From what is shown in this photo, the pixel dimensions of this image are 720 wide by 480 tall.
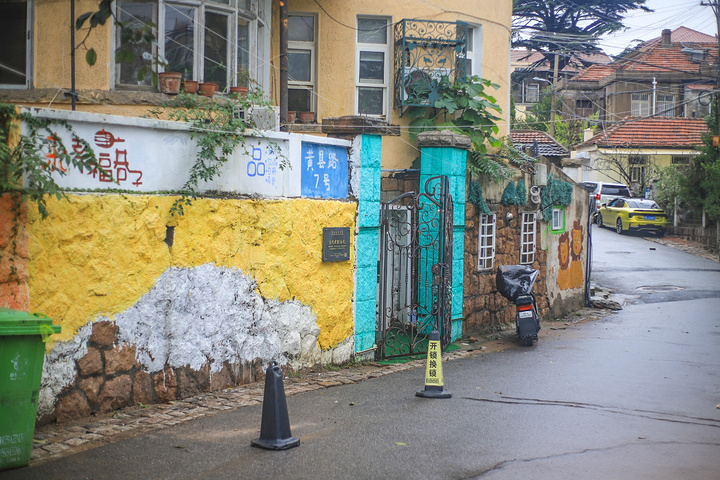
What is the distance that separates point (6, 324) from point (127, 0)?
7.07m

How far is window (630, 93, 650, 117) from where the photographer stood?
1788 inches

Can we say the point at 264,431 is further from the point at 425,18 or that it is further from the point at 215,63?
the point at 425,18

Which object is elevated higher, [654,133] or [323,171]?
[654,133]

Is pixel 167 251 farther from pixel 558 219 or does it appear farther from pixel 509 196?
pixel 558 219

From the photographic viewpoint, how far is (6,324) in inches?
218

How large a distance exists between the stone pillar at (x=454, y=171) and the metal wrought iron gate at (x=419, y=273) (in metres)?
0.29

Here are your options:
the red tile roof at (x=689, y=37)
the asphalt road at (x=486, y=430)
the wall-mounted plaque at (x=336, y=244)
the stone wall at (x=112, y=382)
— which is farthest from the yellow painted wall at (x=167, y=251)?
the red tile roof at (x=689, y=37)

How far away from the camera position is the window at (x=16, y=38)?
11.3 meters

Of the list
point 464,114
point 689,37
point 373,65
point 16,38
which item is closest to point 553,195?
point 464,114

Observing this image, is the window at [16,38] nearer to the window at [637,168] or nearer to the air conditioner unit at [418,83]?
the air conditioner unit at [418,83]

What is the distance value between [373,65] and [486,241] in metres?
4.37

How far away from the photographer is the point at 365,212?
416 inches

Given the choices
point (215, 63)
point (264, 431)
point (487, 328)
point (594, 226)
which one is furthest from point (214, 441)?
point (594, 226)

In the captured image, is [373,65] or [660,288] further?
[660,288]
